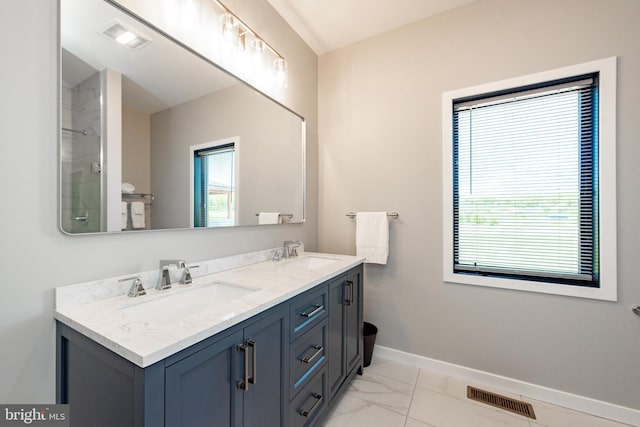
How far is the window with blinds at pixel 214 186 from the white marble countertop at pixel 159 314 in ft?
0.81

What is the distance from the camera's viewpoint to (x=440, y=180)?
197cm

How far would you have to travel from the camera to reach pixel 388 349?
2184 mm

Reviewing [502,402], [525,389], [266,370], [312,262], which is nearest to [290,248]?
[312,262]

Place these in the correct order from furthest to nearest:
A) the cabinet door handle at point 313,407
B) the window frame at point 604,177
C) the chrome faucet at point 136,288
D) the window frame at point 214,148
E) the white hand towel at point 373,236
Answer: the white hand towel at point 373,236
the window frame at point 604,177
the window frame at point 214,148
the cabinet door handle at point 313,407
the chrome faucet at point 136,288

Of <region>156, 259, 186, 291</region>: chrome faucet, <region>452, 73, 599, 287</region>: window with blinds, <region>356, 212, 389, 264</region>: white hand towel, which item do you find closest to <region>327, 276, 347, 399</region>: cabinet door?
<region>356, 212, 389, 264</region>: white hand towel

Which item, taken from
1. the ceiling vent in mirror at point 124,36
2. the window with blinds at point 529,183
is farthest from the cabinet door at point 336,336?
the ceiling vent in mirror at point 124,36

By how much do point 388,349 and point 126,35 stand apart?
8.41 ft

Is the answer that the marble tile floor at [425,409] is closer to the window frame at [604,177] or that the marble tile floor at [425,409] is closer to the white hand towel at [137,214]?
the window frame at [604,177]

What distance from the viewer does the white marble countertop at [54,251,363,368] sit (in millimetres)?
695

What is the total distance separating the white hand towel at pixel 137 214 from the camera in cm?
115

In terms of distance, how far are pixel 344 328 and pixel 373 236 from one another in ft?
2.54

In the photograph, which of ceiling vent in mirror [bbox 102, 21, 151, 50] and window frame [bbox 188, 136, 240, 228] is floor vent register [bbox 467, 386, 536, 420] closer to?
window frame [bbox 188, 136, 240, 228]

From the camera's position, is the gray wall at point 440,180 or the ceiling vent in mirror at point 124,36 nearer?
the ceiling vent in mirror at point 124,36

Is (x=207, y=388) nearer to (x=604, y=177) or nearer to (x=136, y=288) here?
(x=136, y=288)
